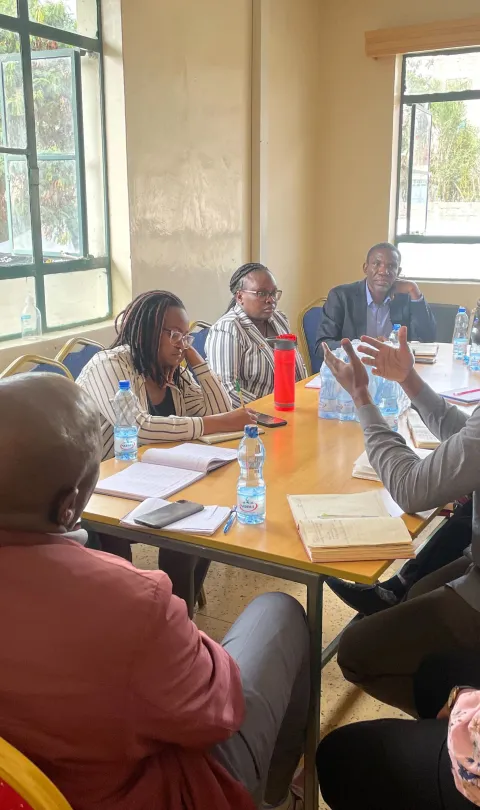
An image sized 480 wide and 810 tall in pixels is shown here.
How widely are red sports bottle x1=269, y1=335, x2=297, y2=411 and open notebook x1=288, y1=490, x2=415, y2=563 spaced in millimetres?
901

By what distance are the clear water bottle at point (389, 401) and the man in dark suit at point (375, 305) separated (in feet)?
4.57

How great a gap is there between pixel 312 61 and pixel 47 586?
5.36 m

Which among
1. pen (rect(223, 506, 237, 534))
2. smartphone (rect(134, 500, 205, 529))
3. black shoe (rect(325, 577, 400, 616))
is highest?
smartphone (rect(134, 500, 205, 529))

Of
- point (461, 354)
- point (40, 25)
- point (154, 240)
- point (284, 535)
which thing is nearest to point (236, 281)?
point (154, 240)

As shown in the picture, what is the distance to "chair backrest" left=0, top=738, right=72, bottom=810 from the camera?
76 centimetres

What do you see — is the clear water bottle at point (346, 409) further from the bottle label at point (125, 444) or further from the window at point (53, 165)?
the window at point (53, 165)

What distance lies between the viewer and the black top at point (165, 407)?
245cm

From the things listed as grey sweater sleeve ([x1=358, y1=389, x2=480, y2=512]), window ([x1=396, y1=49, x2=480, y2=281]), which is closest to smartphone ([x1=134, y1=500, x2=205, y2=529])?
grey sweater sleeve ([x1=358, y1=389, x2=480, y2=512])

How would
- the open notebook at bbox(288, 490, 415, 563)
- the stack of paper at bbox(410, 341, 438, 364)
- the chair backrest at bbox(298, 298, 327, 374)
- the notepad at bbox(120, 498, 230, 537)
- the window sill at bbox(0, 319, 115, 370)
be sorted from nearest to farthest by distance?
the open notebook at bbox(288, 490, 415, 563), the notepad at bbox(120, 498, 230, 537), the window sill at bbox(0, 319, 115, 370), the stack of paper at bbox(410, 341, 438, 364), the chair backrest at bbox(298, 298, 327, 374)

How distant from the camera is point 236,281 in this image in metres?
3.45

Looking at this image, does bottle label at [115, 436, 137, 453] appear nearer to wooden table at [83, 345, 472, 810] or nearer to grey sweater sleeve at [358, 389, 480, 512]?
wooden table at [83, 345, 472, 810]

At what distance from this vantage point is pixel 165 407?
8.21ft

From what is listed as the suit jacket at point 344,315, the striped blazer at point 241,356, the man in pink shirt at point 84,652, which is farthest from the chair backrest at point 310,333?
the man in pink shirt at point 84,652

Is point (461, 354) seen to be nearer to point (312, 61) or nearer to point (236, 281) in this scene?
point (236, 281)
